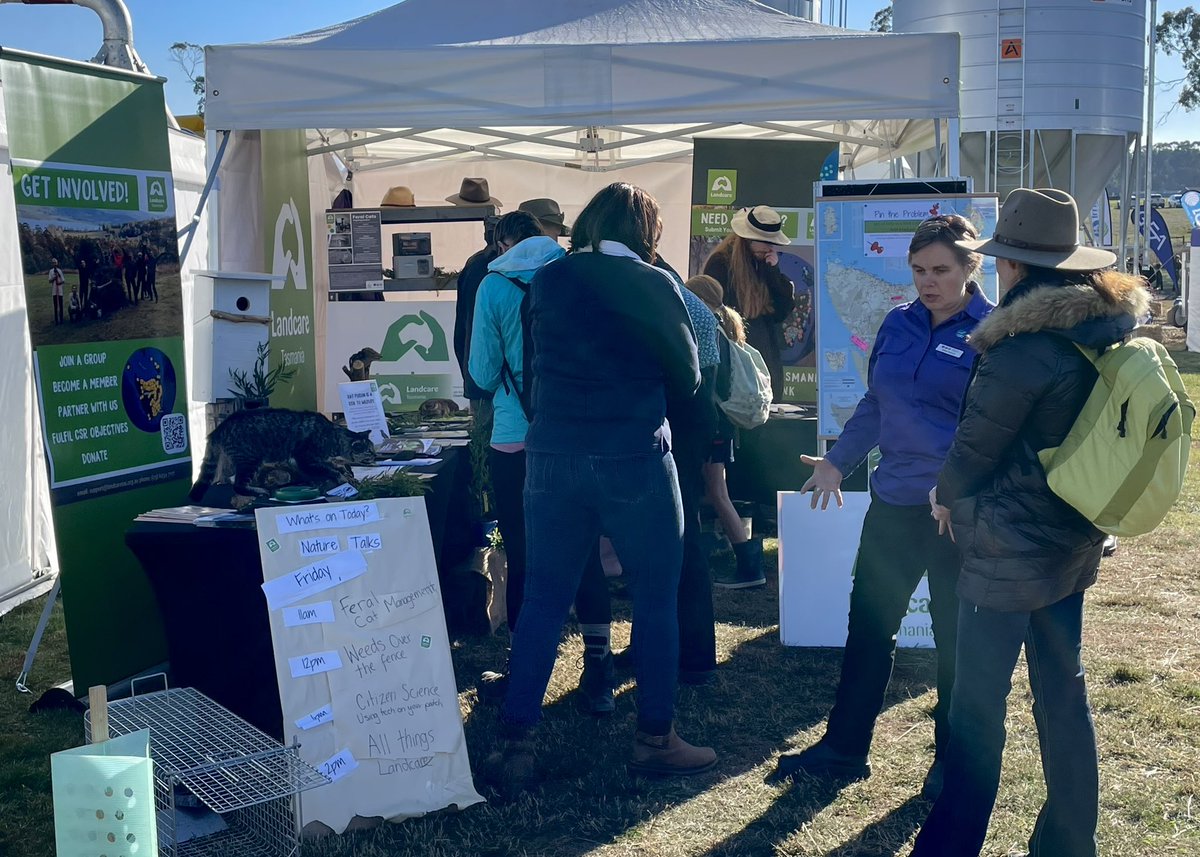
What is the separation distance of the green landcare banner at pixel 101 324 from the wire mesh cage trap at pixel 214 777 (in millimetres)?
950

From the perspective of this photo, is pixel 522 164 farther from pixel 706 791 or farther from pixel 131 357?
pixel 706 791

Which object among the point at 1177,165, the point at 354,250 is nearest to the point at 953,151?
the point at 354,250

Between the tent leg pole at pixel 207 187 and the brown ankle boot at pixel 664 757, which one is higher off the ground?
the tent leg pole at pixel 207 187

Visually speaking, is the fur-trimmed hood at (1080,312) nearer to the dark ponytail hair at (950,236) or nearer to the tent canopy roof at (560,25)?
the dark ponytail hair at (950,236)

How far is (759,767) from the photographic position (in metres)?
3.58

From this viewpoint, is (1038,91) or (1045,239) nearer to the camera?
(1045,239)

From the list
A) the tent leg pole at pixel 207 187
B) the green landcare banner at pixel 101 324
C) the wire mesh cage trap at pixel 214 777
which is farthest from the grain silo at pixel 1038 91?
the wire mesh cage trap at pixel 214 777

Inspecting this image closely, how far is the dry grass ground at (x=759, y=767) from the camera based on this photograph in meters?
3.09

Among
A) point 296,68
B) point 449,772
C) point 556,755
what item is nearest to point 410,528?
point 449,772

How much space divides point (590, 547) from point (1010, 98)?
8.22 metres

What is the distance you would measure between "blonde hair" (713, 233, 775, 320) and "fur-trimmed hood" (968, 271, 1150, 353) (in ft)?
12.3

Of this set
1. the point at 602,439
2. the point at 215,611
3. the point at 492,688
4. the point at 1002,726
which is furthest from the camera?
the point at 492,688

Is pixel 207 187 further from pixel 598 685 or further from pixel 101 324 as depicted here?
pixel 598 685

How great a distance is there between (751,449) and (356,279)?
282 cm
